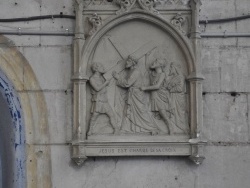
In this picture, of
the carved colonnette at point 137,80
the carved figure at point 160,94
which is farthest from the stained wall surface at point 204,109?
the carved figure at point 160,94

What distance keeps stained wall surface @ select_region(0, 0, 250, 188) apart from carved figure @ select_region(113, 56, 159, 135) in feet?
0.99

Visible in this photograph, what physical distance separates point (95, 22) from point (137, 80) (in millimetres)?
705

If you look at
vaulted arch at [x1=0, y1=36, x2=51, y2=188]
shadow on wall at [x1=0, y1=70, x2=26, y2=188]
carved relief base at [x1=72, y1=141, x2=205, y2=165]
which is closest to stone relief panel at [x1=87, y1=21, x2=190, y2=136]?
carved relief base at [x1=72, y1=141, x2=205, y2=165]

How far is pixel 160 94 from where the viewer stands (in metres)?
6.38

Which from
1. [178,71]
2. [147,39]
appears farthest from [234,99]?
[147,39]

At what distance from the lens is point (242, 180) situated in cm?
639

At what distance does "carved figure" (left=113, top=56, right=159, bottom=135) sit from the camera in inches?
250

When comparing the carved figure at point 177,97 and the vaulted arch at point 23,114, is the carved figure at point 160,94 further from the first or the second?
the vaulted arch at point 23,114

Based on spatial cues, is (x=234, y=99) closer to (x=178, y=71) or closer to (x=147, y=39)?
(x=178, y=71)

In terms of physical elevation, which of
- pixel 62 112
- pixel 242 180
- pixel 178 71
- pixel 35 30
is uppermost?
pixel 35 30

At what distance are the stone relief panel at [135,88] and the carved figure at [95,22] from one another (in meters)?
0.13

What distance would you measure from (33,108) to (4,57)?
0.59 metres

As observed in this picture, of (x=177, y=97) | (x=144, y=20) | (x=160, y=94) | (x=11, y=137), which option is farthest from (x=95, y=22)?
(x=11, y=137)

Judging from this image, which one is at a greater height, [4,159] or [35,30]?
[35,30]
